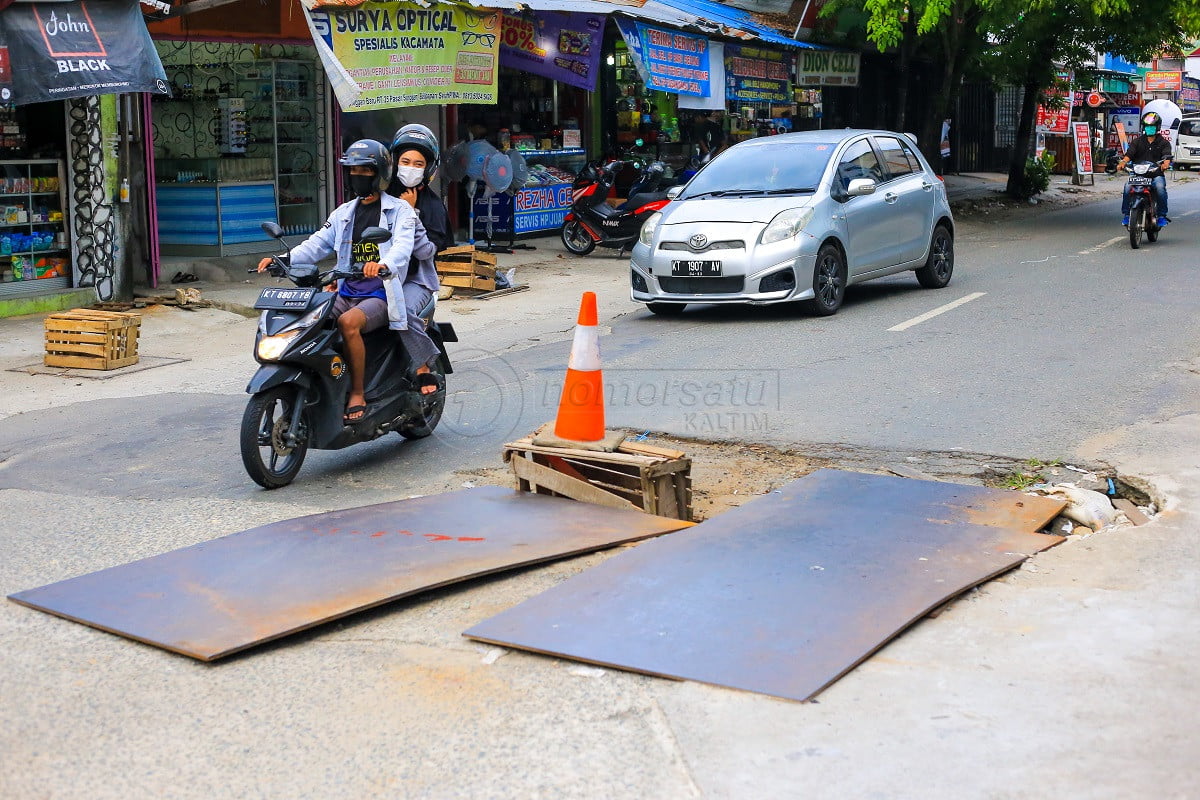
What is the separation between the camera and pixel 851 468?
6.98 m

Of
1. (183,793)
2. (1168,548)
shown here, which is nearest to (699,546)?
(1168,548)

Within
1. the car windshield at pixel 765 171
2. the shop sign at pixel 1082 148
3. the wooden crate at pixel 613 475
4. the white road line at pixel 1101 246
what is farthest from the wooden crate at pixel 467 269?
the shop sign at pixel 1082 148

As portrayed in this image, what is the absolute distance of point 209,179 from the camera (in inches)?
625

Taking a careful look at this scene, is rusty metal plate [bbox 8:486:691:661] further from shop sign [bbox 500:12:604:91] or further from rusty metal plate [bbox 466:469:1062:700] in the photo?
shop sign [bbox 500:12:604:91]

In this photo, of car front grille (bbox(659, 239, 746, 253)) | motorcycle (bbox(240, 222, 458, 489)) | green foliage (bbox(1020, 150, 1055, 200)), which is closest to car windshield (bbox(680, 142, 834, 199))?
car front grille (bbox(659, 239, 746, 253))

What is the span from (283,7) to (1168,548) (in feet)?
42.3

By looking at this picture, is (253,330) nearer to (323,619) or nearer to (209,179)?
(209,179)

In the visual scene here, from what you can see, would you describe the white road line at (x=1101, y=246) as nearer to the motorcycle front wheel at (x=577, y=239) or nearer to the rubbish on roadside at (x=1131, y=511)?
the motorcycle front wheel at (x=577, y=239)

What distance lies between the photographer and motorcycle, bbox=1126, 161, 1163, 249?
17.6m

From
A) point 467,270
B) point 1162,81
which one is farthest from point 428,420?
point 1162,81

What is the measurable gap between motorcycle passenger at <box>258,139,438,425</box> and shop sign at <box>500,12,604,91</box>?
35.5 ft

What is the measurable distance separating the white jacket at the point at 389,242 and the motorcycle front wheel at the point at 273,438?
762 millimetres

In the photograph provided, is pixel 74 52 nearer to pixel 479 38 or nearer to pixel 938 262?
pixel 479 38

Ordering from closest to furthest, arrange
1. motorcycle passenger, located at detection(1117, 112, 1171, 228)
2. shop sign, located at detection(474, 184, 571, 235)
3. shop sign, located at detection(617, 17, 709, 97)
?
motorcycle passenger, located at detection(1117, 112, 1171, 228), shop sign, located at detection(617, 17, 709, 97), shop sign, located at detection(474, 184, 571, 235)
